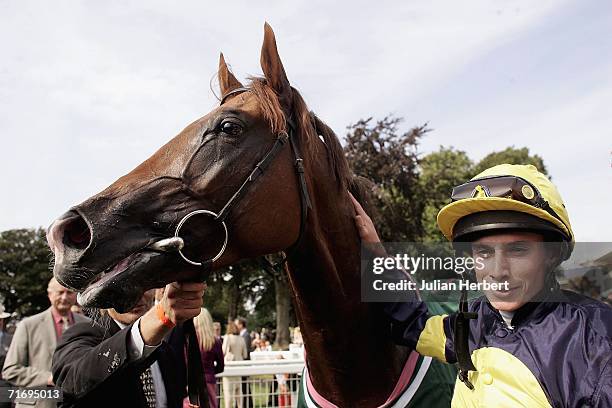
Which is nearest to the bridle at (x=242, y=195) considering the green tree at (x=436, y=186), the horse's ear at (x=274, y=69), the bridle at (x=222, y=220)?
the bridle at (x=222, y=220)

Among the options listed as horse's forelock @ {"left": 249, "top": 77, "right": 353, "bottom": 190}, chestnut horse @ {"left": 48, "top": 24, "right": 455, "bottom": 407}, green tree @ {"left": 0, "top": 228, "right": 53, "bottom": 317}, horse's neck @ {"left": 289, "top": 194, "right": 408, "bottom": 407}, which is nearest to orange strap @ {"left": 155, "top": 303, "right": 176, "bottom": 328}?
chestnut horse @ {"left": 48, "top": 24, "right": 455, "bottom": 407}

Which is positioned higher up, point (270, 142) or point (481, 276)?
point (270, 142)

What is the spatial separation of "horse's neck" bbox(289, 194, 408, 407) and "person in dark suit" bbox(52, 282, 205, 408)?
52cm

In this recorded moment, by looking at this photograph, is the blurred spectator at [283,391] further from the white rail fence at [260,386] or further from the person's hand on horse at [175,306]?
the person's hand on horse at [175,306]

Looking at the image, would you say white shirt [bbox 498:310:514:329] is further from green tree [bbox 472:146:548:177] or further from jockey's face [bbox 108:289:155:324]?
green tree [bbox 472:146:548:177]

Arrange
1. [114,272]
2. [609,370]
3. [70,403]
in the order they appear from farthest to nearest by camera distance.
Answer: [70,403]
[114,272]
[609,370]

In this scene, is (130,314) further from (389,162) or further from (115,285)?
(389,162)

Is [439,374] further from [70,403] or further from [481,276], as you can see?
[70,403]

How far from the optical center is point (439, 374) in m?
2.54

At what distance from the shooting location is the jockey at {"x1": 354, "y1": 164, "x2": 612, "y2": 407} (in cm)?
160

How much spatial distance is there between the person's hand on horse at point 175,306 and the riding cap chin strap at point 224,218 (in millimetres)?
72

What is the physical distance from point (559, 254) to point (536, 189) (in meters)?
0.24

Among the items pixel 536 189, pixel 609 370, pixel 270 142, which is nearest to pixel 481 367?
pixel 609 370

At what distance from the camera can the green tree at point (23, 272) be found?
143ft
